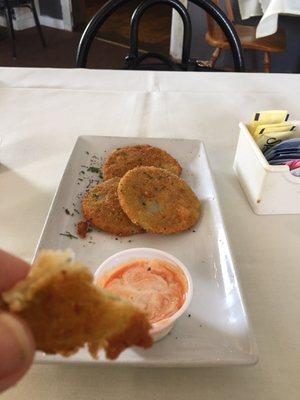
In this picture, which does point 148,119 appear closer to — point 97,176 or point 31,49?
point 97,176

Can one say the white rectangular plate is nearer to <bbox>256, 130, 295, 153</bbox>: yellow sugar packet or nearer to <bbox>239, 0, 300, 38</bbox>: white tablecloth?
<bbox>256, 130, 295, 153</bbox>: yellow sugar packet

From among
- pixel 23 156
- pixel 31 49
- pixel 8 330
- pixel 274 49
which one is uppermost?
pixel 8 330

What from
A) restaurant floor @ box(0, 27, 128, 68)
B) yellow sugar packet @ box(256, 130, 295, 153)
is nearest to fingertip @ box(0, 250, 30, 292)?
yellow sugar packet @ box(256, 130, 295, 153)

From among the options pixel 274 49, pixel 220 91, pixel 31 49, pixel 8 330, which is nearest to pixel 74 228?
pixel 8 330

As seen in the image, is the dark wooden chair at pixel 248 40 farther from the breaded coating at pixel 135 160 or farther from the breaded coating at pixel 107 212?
the breaded coating at pixel 107 212

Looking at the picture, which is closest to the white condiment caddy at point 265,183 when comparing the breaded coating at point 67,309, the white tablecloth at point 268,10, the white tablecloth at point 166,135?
the white tablecloth at point 166,135

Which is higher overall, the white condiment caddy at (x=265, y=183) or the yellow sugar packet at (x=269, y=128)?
the yellow sugar packet at (x=269, y=128)
